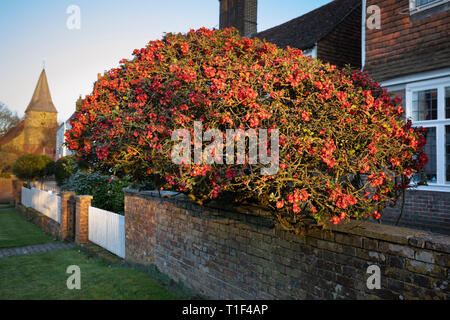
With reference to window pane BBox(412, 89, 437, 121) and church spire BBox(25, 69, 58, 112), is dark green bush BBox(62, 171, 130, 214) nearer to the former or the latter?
window pane BBox(412, 89, 437, 121)

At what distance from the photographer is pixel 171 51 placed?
5.20 meters

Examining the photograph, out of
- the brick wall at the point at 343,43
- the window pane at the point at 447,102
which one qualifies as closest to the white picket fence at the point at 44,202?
the brick wall at the point at 343,43

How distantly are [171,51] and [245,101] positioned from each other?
6.92 ft

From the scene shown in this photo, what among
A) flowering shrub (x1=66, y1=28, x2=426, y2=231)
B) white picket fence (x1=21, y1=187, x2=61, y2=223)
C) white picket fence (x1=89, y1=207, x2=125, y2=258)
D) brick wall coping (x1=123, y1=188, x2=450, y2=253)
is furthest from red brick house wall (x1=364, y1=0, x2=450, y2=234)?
white picket fence (x1=21, y1=187, x2=61, y2=223)

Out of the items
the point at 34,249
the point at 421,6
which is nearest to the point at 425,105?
the point at 421,6

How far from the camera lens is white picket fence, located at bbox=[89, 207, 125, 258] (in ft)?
29.9

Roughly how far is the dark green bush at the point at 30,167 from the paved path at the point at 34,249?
13672 millimetres

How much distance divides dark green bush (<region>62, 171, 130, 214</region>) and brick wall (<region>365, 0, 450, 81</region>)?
8872 mm

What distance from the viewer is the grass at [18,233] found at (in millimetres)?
11289

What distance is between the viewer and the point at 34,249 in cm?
1045

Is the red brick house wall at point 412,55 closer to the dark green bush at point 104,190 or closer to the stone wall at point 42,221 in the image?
the dark green bush at point 104,190
